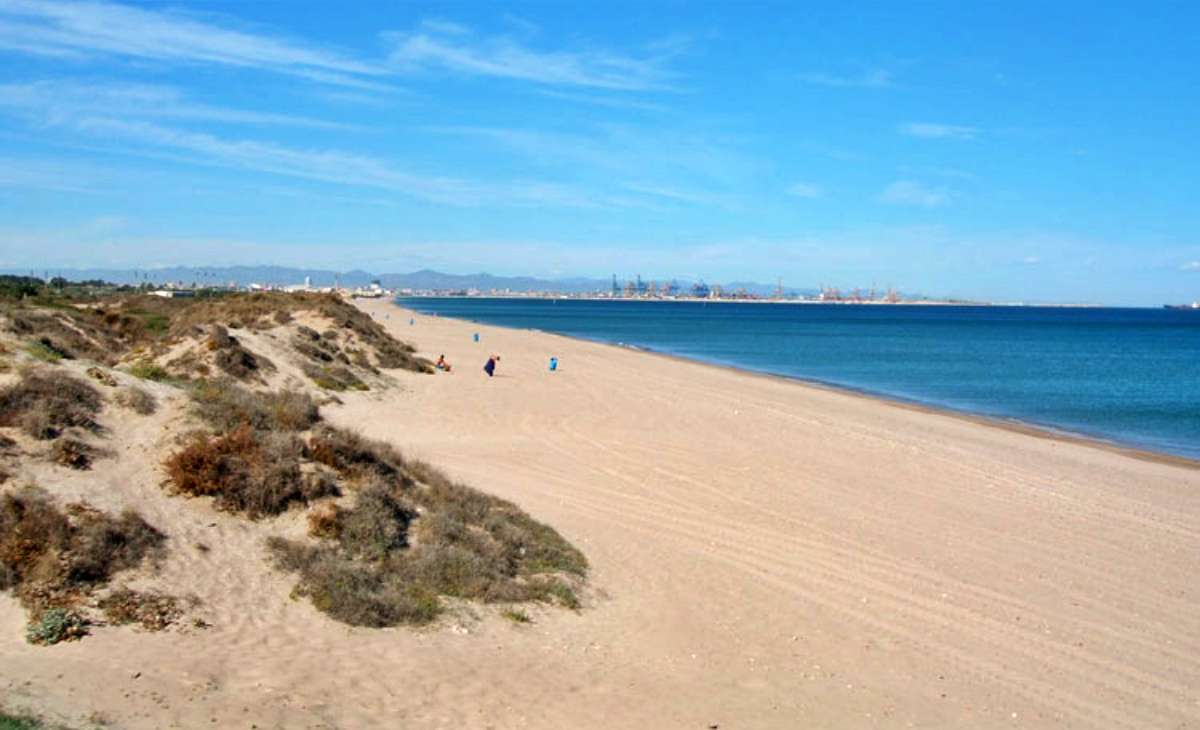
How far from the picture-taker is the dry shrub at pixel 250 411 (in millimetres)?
12234

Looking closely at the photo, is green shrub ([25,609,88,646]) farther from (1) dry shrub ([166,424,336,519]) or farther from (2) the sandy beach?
(1) dry shrub ([166,424,336,519])

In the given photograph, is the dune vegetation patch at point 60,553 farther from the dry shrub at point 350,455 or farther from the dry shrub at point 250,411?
the dry shrub at point 250,411

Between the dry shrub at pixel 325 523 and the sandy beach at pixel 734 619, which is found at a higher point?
the dry shrub at pixel 325 523

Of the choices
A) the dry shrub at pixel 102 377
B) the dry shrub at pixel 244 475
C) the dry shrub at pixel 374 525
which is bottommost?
the dry shrub at pixel 374 525

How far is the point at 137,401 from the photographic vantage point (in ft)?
39.9

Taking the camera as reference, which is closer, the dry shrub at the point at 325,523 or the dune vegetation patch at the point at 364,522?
the dune vegetation patch at the point at 364,522

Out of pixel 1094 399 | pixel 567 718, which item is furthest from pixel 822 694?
pixel 1094 399

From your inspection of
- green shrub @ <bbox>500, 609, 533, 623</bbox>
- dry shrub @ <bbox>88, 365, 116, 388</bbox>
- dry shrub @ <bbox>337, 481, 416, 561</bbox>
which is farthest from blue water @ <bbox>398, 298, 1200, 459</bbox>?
dry shrub @ <bbox>88, 365, 116, 388</bbox>

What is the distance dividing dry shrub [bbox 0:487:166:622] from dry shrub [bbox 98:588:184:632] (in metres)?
0.26

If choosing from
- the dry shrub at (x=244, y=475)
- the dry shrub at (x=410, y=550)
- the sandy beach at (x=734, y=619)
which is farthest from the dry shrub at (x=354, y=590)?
the dry shrub at (x=244, y=475)

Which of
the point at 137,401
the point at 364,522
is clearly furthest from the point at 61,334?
the point at 364,522

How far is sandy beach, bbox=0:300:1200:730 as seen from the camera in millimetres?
7590

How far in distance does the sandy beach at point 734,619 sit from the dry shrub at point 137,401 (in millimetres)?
261

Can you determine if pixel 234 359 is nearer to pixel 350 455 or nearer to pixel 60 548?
pixel 350 455
